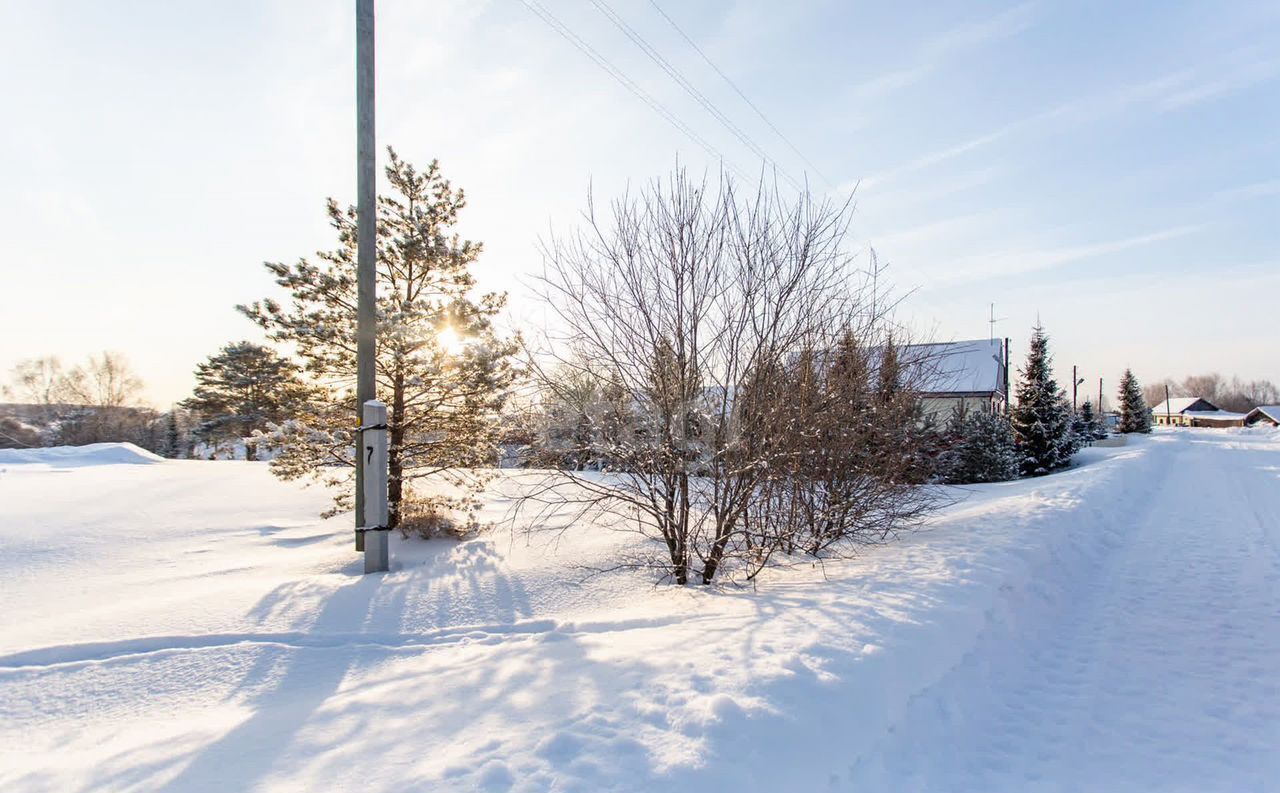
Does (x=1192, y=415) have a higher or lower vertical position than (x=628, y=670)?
higher

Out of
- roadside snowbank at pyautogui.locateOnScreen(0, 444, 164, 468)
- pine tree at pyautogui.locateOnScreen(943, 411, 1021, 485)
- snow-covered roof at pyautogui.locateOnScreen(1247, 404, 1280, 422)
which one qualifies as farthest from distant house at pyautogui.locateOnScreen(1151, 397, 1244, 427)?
roadside snowbank at pyautogui.locateOnScreen(0, 444, 164, 468)

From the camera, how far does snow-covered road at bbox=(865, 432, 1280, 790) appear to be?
9.37 ft

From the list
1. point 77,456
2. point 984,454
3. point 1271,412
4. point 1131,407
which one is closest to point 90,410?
point 77,456

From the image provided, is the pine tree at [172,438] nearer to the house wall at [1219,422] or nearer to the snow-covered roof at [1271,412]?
the snow-covered roof at [1271,412]

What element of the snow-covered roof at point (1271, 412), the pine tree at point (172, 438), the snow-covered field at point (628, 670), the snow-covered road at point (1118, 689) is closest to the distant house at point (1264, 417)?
the snow-covered roof at point (1271, 412)

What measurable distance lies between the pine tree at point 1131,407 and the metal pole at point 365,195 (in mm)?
55947

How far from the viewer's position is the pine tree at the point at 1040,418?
74.1 feet

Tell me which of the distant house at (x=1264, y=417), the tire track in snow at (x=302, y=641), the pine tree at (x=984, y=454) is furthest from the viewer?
the distant house at (x=1264, y=417)

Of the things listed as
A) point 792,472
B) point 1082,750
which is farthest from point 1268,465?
point 1082,750

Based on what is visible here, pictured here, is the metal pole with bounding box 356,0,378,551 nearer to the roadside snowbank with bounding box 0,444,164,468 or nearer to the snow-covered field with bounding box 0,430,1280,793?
the snow-covered field with bounding box 0,430,1280,793

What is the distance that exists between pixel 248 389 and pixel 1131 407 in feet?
190

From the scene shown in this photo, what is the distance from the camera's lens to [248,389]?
8039mm

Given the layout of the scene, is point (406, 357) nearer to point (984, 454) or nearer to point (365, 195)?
point (365, 195)

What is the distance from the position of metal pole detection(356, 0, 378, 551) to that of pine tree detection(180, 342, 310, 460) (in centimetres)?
203
